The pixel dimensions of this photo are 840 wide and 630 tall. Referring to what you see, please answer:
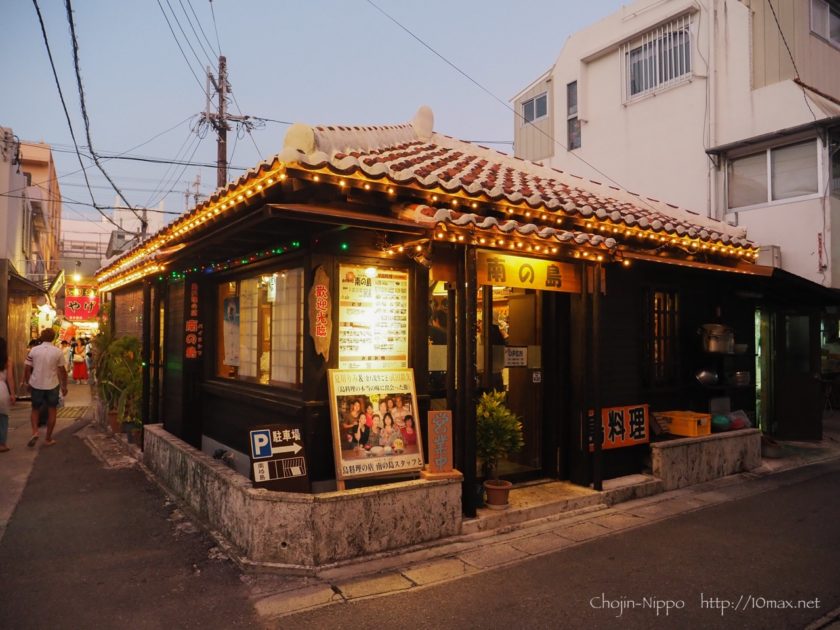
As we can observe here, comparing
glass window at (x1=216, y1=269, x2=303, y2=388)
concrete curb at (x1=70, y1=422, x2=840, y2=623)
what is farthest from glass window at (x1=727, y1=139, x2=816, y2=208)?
glass window at (x1=216, y1=269, x2=303, y2=388)

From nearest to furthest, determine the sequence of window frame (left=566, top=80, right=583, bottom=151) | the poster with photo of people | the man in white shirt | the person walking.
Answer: the poster with photo of people → the man in white shirt → window frame (left=566, top=80, right=583, bottom=151) → the person walking

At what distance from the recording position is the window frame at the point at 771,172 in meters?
13.9

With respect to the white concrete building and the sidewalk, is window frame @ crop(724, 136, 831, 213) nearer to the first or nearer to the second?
the white concrete building

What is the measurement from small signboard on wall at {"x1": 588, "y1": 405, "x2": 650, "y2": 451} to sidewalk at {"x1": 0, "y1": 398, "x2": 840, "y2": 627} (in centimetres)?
56

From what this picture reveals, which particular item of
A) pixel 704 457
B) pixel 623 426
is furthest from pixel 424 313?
pixel 704 457

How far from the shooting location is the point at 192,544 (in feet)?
20.2

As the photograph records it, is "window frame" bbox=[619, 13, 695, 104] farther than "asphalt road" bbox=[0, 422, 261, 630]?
Yes

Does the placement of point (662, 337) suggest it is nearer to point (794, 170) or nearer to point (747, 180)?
point (794, 170)

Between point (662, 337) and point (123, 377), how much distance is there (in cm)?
1097

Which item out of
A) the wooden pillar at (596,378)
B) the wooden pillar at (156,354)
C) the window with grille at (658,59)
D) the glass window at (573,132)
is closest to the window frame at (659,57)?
the window with grille at (658,59)

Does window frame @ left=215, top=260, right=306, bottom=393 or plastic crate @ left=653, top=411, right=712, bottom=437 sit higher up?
window frame @ left=215, top=260, right=306, bottom=393

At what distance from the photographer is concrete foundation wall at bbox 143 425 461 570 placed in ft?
17.6

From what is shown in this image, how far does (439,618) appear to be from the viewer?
4523mm

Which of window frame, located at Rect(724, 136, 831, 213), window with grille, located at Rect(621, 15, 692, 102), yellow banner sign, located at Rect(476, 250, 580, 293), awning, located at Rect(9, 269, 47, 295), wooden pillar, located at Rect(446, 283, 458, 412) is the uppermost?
window with grille, located at Rect(621, 15, 692, 102)
